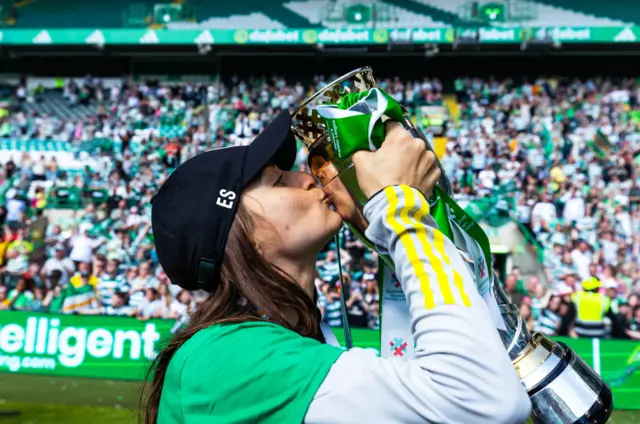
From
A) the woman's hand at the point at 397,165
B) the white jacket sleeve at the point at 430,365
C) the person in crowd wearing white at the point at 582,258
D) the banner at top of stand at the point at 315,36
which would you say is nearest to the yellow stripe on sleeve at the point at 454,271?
the white jacket sleeve at the point at 430,365

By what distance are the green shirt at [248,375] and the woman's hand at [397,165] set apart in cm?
32

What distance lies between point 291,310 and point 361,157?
1.36ft

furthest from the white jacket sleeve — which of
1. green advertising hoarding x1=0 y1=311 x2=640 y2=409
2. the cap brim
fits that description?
green advertising hoarding x1=0 y1=311 x2=640 y2=409

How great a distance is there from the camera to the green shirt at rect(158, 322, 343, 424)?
115 centimetres

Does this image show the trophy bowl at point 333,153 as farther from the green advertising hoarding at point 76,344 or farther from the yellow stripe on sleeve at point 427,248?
the green advertising hoarding at point 76,344

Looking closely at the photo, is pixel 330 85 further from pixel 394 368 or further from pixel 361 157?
pixel 394 368

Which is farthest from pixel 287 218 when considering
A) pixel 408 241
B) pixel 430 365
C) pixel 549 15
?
pixel 549 15

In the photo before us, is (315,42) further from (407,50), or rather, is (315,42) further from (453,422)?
(453,422)

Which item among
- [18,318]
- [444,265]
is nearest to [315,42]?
[18,318]

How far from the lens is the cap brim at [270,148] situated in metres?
1.51

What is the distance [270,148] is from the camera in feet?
5.03

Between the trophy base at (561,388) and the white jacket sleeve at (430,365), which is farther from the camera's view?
the trophy base at (561,388)

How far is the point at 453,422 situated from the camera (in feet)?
3.53

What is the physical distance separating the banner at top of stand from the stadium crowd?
3.82 feet
